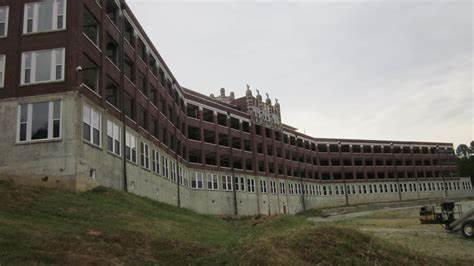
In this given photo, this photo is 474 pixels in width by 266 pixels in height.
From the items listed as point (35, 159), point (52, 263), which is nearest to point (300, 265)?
point (52, 263)

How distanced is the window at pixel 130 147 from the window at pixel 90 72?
16.1ft

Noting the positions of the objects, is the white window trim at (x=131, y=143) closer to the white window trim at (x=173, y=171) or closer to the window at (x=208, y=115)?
the white window trim at (x=173, y=171)

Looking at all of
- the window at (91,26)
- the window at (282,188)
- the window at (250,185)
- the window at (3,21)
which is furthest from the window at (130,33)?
the window at (282,188)

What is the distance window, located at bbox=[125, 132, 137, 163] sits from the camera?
119 feet

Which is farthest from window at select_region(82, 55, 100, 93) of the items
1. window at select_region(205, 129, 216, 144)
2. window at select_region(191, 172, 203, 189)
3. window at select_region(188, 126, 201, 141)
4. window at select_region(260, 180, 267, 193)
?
window at select_region(260, 180, 267, 193)

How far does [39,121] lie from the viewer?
27.7 meters

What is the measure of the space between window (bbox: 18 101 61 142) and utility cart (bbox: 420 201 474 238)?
22643 millimetres

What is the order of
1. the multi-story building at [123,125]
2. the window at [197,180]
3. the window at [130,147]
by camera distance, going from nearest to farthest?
the multi-story building at [123,125], the window at [130,147], the window at [197,180]

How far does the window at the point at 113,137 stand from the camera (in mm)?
32719

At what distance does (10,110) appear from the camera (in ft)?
92.4

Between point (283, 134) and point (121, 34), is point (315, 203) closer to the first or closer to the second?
point (283, 134)

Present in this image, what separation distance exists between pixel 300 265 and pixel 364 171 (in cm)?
9176

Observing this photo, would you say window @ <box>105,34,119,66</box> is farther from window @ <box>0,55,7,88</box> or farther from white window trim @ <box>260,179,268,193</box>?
white window trim @ <box>260,179,268,193</box>

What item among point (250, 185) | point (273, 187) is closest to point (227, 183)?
point (250, 185)
